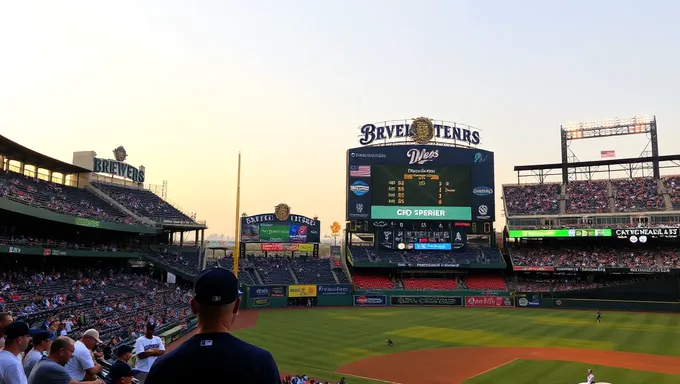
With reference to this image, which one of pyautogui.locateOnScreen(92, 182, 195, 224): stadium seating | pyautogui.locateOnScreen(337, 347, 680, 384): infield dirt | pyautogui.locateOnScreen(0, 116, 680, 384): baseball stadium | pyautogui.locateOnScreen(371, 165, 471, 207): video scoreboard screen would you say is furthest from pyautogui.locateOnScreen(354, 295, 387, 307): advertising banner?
pyautogui.locateOnScreen(337, 347, 680, 384): infield dirt

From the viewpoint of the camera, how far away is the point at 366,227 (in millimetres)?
67062

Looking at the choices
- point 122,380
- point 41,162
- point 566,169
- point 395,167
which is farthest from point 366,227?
point 122,380

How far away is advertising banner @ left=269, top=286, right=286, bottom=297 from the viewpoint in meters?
58.8

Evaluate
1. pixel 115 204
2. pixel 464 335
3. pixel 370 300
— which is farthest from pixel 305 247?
pixel 464 335

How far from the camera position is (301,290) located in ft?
198

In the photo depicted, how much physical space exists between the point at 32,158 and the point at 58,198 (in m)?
5.03

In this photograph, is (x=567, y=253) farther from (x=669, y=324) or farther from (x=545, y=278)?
(x=669, y=324)

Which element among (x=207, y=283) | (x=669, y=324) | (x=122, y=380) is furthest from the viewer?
(x=669, y=324)

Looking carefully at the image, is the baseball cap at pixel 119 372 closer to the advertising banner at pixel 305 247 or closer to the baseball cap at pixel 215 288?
the baseball cap at pixel 215 288

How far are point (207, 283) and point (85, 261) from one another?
5342 cm

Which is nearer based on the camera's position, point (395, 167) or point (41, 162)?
point (41, 162)

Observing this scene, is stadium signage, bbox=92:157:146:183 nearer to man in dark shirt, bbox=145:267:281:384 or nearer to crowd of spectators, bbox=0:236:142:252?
crowd of spectators, bbox=0:236:142:252

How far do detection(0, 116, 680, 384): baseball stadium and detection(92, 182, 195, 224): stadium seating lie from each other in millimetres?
301

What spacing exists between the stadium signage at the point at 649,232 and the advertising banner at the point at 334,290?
115 feet
